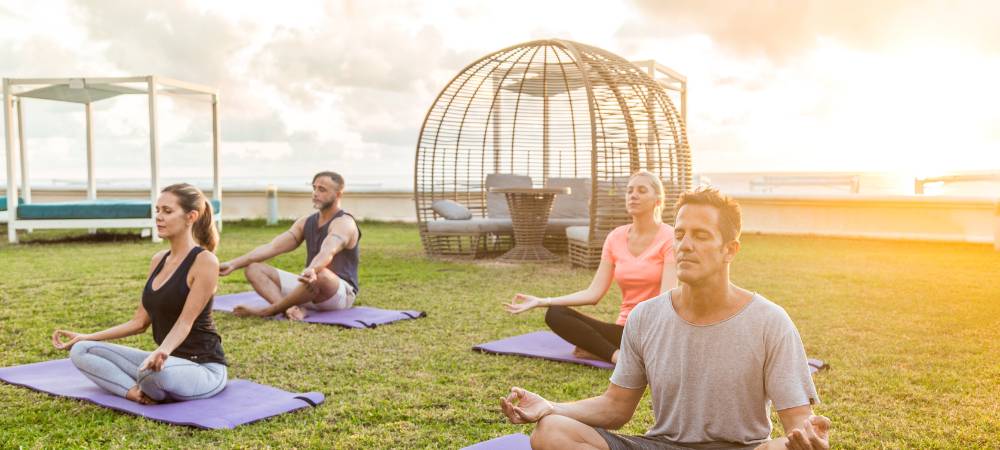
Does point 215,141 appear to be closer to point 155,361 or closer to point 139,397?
point 139,397

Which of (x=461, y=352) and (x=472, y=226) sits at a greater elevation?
(x=472, y=226)

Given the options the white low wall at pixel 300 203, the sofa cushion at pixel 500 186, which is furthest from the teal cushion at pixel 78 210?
the sofa cushion at pixel 500 186

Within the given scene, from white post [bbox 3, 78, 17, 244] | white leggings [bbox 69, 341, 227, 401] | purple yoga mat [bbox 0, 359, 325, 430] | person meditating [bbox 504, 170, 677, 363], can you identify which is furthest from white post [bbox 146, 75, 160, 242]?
person meditating [bbox 504, 170, 677, 363]

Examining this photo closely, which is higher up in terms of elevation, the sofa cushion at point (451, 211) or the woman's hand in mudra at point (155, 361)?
the sofa cushion at point (451, 211)

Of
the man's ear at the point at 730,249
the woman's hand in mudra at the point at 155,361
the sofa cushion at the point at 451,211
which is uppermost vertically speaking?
the man's ear at the point at 730,249

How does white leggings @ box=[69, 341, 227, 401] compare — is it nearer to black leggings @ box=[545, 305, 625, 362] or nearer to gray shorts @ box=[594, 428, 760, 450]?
black leggings @ box=[545, 305, 625, 362]

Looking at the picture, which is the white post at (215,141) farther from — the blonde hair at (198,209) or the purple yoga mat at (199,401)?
the blonde hair at (198,209)

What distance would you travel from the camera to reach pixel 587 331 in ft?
14.4

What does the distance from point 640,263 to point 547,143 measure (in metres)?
7.17

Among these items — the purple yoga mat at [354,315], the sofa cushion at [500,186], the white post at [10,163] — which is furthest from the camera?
the white post at [10,163]

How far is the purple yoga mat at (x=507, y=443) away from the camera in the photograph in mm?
2945

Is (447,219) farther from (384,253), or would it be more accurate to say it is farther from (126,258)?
(126,258)

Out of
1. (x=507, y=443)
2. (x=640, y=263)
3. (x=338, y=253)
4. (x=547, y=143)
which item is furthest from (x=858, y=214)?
(x=507, y=443)

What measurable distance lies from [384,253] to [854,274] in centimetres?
511
